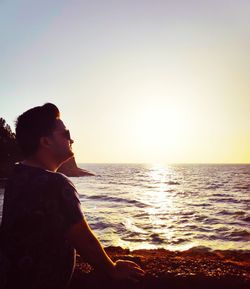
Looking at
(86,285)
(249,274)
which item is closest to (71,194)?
(86,285)

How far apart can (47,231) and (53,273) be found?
26cm

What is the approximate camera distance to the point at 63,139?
6.89ft

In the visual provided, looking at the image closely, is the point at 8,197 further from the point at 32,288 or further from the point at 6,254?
the point at 32,288

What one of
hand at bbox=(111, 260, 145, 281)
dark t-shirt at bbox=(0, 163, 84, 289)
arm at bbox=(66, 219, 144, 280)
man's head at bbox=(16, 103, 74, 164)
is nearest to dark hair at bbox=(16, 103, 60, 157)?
man's head at bbox=(16, 103, 74, 164)

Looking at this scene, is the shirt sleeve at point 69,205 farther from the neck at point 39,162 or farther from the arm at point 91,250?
the neck at point 39,162

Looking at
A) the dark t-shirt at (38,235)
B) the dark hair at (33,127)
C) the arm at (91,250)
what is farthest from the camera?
the dark hair at (33,127)

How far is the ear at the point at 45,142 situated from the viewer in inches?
80.4

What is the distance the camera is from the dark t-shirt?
1767 mm

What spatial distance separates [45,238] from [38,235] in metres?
0.04

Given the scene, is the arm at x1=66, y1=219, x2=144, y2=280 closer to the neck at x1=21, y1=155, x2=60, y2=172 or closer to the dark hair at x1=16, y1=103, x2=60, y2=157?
the neck at x1=21, y1=155, x2=60, y2=172

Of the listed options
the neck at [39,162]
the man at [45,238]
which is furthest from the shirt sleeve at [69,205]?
the neck at [39,162]

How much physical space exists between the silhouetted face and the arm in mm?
548

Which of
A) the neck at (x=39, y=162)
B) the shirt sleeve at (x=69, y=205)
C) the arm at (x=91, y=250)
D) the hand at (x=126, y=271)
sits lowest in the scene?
the hand at (x=126, y=271)

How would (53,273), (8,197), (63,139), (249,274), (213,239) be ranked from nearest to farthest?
(53,273) → (8,197) → (63,139) → (249,274) → (213,239)
